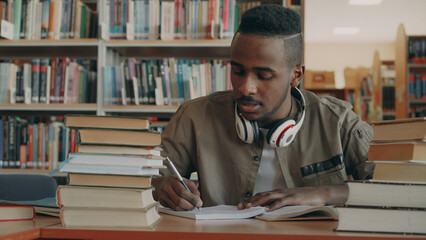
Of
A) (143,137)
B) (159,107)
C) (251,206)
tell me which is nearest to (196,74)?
(159,107)

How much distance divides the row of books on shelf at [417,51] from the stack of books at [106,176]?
199 inches

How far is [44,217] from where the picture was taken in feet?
3.29

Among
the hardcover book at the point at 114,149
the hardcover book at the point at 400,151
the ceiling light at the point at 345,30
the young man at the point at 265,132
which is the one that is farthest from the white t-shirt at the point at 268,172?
the ceiling light at the point at 345,30

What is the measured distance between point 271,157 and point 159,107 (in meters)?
1.31

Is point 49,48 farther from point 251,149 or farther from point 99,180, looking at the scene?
point 99,180

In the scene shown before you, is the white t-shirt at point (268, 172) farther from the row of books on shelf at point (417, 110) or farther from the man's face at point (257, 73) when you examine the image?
the row of books on shelf at point (417, 110)

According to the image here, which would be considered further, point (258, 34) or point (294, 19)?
point (294, 19)

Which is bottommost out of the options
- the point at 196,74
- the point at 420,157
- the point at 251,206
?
the point at 251,206

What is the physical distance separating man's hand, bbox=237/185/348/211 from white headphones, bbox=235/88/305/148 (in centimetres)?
20

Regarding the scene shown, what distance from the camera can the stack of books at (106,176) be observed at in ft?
2.72

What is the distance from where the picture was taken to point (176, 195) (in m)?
1.15

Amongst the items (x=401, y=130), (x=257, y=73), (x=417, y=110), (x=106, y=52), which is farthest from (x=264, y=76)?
(x=417, y=110)

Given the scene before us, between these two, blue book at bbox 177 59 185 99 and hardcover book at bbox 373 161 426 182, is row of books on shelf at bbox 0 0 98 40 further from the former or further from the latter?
hardcover book at bbox 373 161 426 182

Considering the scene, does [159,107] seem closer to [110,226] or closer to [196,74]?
[196,74]
